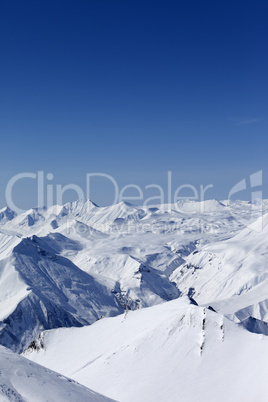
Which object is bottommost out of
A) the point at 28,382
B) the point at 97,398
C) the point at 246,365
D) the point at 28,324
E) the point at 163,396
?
the point at 28,324

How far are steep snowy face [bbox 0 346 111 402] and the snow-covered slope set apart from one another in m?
22.2

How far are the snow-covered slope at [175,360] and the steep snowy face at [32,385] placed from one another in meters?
22.2

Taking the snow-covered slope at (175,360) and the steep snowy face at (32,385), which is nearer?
the steep snowy face at (32,385)

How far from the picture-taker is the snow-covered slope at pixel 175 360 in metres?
58.3

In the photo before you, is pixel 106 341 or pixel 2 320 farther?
pixel 2 320

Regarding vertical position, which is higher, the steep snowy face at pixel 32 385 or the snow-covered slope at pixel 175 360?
the steep snowy face at pixel 32 385

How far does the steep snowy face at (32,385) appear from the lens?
35.8 meters

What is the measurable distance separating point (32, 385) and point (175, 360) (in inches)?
1427

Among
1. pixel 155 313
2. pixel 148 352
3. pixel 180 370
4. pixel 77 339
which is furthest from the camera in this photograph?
pixel 77 339

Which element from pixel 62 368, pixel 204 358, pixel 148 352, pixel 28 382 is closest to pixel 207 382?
pixel 204 358

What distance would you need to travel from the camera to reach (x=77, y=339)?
10162 centimetres

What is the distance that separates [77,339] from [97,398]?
204 feet

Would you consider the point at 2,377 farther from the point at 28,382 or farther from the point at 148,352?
the point at 148,352

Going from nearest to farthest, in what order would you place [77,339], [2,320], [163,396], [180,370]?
[163,396] < [180,370] < [77,339] < [2,320]
